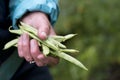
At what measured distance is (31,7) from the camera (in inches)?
76.4

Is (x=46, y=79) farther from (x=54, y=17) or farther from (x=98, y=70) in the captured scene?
(x=98, y=70)

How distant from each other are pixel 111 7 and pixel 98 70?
561 millimetres

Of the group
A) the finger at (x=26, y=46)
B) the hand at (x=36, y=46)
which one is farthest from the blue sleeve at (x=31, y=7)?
the finger at (x=26, y=46)

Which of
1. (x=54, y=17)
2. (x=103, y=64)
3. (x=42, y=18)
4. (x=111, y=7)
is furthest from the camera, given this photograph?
(x=103, y=64)

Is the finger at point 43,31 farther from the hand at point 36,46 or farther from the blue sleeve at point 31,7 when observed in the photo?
the blue sleeve at point 31,7

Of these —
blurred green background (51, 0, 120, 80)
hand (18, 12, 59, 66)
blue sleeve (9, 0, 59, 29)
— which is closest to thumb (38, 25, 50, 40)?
hand (18, 12, 59, 66)

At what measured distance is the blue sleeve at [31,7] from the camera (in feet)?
6.38

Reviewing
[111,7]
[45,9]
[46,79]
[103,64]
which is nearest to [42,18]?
[45,9]

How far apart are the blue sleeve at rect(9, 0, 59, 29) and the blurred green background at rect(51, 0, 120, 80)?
1668 mm

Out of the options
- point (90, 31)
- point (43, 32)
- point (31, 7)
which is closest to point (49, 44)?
point (43, 32)

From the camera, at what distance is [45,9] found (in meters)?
1.95

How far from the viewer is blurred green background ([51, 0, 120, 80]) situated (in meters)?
3.75

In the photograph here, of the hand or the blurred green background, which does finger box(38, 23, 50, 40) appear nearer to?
the hand

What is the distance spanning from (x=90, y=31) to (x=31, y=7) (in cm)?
193
